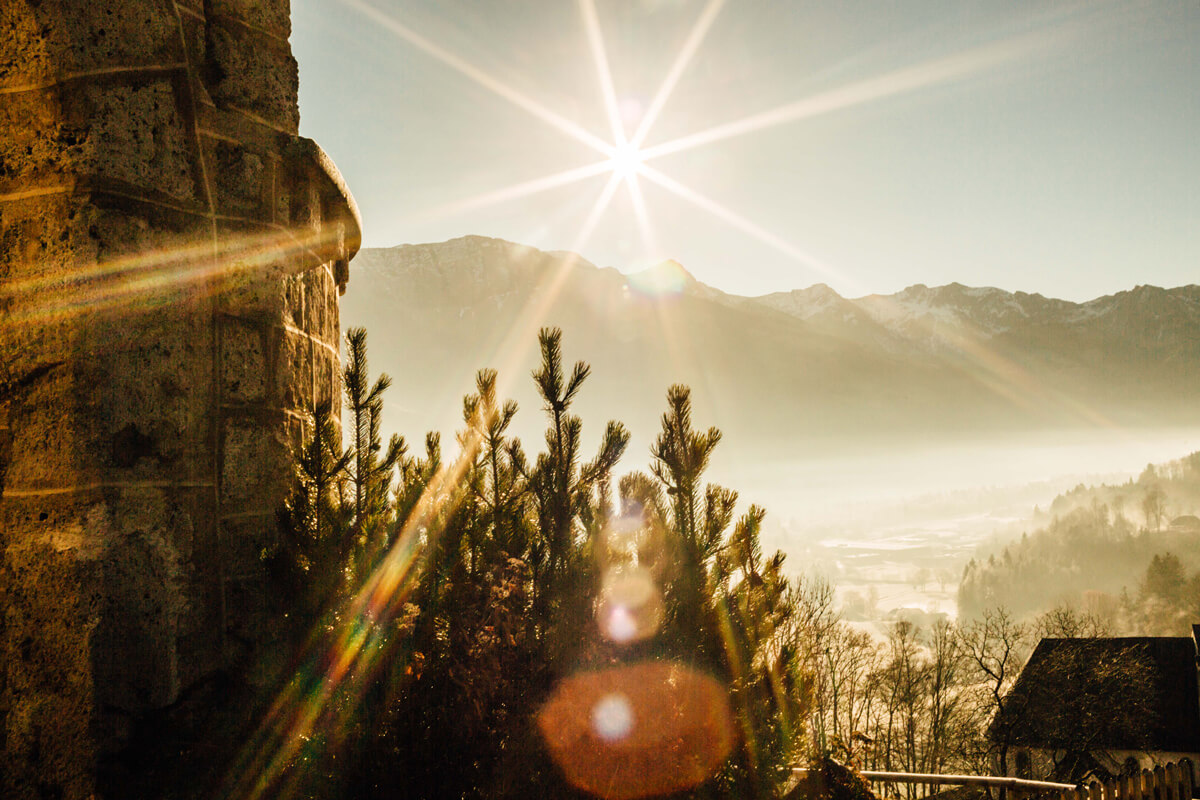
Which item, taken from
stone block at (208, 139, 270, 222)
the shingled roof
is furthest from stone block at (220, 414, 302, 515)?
the shingled roof

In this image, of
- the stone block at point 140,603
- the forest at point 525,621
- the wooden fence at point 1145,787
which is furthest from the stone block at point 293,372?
the wooden fence at point 1145,787

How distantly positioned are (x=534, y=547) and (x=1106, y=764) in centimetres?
3194

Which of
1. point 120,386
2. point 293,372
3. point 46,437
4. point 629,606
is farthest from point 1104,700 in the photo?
point 46,437

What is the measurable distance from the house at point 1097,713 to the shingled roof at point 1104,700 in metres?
0.03

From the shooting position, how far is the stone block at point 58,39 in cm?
199

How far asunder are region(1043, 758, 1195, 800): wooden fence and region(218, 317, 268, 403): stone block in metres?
7.86

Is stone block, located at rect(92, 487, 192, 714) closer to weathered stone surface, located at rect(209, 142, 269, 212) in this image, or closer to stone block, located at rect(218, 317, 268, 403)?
stone block, located at rect(218, 317, 268, 403)

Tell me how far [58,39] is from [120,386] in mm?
1132

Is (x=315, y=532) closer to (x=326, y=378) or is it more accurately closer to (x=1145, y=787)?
(x=326, y=378)

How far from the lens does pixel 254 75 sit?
102 inches

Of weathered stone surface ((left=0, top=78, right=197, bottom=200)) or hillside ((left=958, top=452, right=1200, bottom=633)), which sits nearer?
weathered stone surface ((left=0, top=78, right=197, bottom=200))

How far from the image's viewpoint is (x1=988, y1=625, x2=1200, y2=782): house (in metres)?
23.6

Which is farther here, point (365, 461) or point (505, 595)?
point (365, 461)

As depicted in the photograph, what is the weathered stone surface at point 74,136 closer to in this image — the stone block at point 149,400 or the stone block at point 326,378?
the stone block at point 149,400
